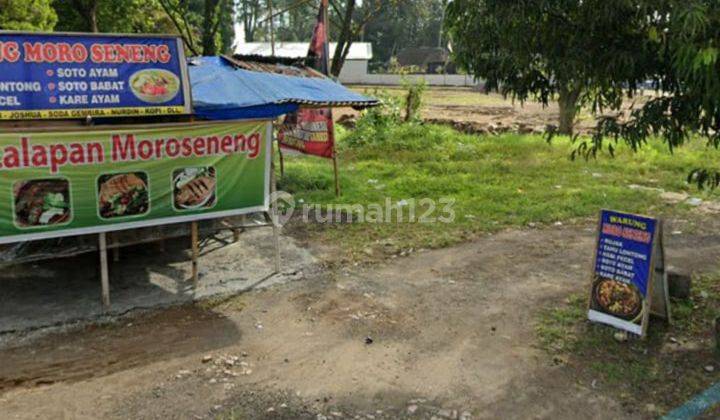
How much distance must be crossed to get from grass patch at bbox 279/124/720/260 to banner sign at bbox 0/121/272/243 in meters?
1.92

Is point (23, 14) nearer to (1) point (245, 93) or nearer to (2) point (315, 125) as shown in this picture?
(2) point (315, 125)

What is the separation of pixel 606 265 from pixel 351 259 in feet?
9.21

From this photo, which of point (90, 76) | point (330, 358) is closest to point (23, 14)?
point (90, 76)

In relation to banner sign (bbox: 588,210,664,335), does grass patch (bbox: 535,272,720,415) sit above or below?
below

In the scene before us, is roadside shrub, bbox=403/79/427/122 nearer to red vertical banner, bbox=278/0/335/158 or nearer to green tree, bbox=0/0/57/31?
red vertical banner, bbox=278/0/335/158

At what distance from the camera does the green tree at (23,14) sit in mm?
13773

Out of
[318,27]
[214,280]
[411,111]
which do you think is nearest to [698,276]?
[214,280]

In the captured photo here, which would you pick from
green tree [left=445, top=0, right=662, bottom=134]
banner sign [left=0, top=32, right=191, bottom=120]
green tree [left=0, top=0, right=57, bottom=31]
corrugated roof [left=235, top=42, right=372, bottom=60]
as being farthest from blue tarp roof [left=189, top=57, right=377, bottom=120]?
corrugated roof [left=235, top=42, right=372, bottom=60]

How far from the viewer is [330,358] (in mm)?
4605

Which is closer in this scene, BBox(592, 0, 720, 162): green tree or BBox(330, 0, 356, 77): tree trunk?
BBox(592, 0, 720, 162): green tree

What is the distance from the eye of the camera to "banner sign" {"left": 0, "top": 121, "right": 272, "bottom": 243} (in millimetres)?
4922

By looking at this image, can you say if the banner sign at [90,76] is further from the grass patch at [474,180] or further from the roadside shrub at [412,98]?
the roadside shrub at [412,98]

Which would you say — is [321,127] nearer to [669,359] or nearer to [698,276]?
[698,276]

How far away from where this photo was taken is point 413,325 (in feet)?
17.0
